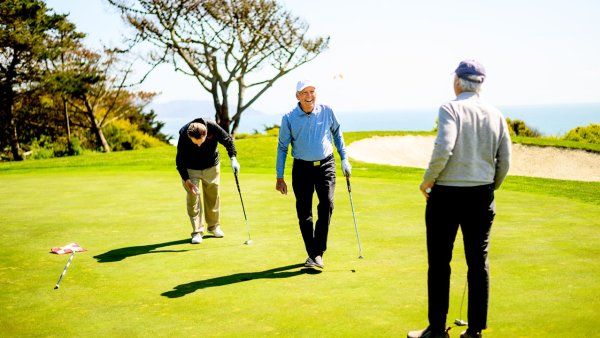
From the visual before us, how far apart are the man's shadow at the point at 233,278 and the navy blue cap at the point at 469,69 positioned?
2575 mm

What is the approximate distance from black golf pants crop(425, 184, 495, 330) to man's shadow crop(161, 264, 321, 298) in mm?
1778

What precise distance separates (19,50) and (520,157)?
2801 cm

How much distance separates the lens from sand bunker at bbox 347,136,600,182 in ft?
81.0

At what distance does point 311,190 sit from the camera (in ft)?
21.4

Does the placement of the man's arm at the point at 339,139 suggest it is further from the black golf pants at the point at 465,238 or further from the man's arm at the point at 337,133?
the black golf pants at the point at 465,238

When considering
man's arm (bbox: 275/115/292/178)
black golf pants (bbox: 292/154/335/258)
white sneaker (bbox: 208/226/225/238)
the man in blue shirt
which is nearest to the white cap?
the man in blue shirt

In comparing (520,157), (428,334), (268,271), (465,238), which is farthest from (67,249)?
(520,157)

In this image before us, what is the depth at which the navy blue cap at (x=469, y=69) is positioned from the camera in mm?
4059

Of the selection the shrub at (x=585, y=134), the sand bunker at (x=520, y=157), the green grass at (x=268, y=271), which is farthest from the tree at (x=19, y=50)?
the shrub at (x=585, y=134)

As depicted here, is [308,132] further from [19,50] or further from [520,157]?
[19,50]

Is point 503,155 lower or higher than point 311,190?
higher

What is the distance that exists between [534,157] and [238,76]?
19391mm

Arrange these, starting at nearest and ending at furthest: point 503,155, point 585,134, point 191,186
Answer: point 503,155 < point 191,186 < point 585,134

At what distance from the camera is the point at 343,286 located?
530 cm
